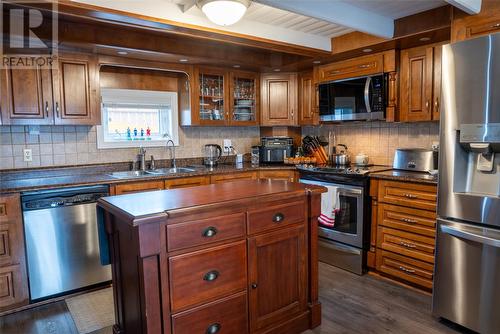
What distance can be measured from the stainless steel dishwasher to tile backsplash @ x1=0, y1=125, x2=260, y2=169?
0.70m

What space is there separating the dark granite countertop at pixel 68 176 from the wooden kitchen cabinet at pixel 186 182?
A: 41 millimetres

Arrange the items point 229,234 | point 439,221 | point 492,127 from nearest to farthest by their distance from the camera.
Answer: point 229,234, point 492,127, point 439,221

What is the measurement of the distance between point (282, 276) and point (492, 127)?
5.17 feet

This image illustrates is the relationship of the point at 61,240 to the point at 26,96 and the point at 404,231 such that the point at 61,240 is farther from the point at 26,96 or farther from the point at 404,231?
the point at 404,231

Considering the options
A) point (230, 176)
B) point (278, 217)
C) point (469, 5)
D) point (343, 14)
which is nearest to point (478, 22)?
point (469, 5)

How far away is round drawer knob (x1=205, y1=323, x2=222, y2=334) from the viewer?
182 cm

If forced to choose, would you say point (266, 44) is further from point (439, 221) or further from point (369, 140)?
point (439, 221)

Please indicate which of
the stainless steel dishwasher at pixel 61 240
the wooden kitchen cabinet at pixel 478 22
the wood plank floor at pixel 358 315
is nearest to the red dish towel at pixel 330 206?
the wood plank floor at pixel 358 315

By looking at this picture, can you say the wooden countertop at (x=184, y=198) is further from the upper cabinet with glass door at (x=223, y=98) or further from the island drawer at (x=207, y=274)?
the upper cabinet with glass door at (x=223, y=98)

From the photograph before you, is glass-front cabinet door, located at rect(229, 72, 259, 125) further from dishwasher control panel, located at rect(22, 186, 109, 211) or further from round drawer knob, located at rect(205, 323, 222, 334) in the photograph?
round drawer knob, located at rect(205, 323, 222, 334)

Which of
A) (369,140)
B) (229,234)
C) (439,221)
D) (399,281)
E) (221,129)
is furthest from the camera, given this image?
(221,129)

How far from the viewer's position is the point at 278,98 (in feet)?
14.2

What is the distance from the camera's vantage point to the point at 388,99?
3332mm

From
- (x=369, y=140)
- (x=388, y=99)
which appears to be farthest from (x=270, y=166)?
(x=388, y=99)
